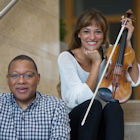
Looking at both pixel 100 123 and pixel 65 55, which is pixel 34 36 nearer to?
pixel 65 55

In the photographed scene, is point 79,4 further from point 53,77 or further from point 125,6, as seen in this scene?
point 53,77

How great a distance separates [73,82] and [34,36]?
823mm

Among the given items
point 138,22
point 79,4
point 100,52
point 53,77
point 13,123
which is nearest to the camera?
point 13,123

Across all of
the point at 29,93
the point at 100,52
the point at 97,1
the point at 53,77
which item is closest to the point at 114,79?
the point at 100,52

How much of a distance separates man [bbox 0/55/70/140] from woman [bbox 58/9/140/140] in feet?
0.44

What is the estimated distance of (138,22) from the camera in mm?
5871

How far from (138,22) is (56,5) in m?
2.91

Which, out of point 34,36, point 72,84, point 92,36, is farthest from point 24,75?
point 34,36

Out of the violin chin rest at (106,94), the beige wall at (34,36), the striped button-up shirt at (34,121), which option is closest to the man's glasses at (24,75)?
the striped button-up shirt at (34,121)

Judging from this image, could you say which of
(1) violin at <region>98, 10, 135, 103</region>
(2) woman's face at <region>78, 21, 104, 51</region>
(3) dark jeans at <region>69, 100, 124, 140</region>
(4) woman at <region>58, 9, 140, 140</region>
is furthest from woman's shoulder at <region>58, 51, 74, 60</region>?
(3) dark jeans at <region>69, 100, 124, 140</region>

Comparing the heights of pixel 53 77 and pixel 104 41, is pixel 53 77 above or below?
below

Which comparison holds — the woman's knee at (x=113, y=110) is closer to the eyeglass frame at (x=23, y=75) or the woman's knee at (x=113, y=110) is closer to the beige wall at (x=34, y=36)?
the eyeglass frame at (x=23, y=75)

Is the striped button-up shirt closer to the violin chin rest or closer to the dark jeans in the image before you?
the dark jeans

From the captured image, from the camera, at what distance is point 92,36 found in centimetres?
231
